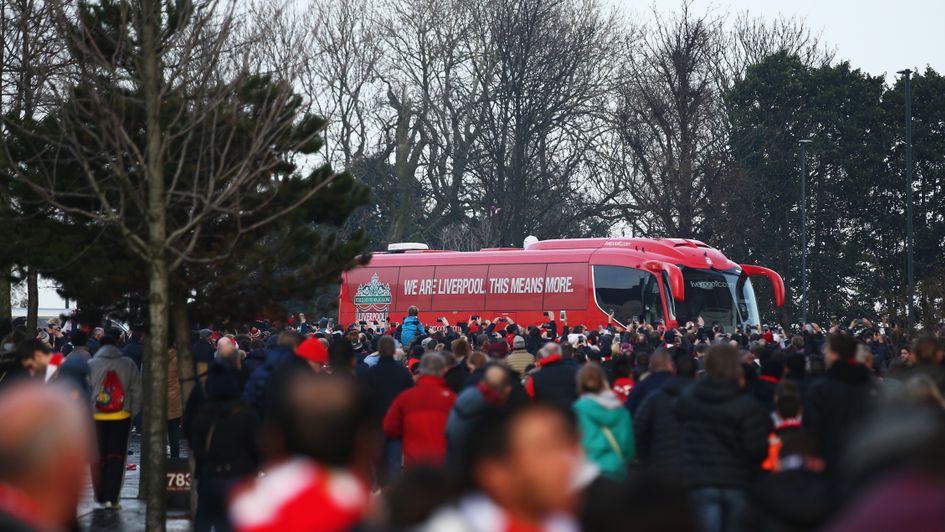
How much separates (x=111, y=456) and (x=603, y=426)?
6.89m

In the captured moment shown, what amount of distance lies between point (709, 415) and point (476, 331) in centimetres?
1994

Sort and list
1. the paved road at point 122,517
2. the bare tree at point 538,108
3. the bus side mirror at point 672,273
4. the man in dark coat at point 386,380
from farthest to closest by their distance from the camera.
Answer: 1. the bare tree at point 538,108
2. the bus side mirror at point 672,273
3. the paved road at point 122,517
4. the man in dark coat at point 386,380

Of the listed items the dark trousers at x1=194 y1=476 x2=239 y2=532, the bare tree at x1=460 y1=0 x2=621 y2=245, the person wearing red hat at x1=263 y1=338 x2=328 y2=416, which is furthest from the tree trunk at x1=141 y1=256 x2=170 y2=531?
the bare tree at x1=460 y1=0 x2=621 y2=245

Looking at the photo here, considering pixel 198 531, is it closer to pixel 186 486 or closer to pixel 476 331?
pixel 186 486

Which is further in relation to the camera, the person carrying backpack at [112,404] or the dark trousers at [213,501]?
the person carrying backpack at [112,404]

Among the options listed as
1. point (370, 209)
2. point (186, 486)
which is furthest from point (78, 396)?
point (370, 209)

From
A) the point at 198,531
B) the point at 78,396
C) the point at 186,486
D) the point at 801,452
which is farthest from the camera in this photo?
the point at 186,486

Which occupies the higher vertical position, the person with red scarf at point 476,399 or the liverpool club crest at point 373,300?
the liverpool club crest at point 373,300

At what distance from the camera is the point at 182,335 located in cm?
1425

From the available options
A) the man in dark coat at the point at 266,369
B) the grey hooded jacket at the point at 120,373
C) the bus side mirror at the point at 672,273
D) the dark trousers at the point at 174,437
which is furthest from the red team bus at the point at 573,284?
the man in dark coat at the point at 266,369

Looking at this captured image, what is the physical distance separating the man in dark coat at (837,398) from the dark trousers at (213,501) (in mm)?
3666

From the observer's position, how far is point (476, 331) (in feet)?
93.2

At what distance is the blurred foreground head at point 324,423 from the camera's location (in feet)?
11.4

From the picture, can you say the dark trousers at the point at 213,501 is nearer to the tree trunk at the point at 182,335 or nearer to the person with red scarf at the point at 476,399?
the person with red scarf at the point at 476,399
